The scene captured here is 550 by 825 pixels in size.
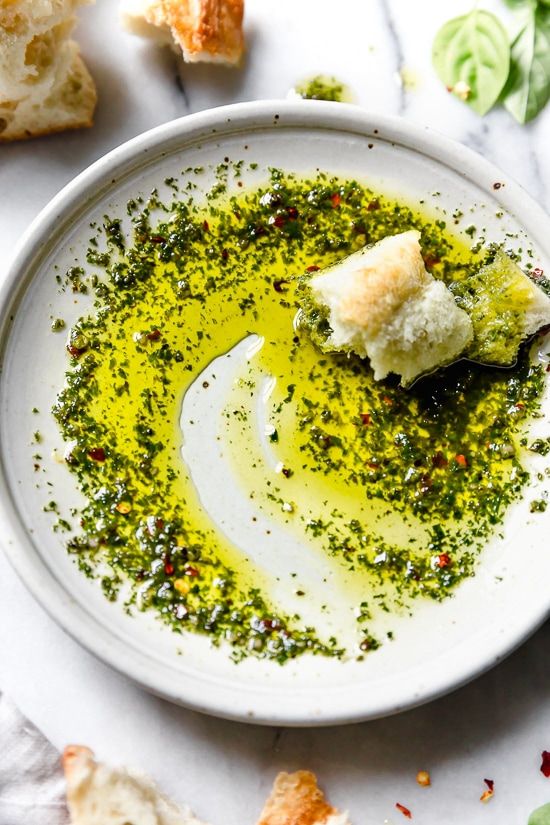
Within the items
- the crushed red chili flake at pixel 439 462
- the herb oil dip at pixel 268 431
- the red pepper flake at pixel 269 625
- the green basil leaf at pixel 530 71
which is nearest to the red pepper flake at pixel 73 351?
the herb oil dip at pixel 268 431

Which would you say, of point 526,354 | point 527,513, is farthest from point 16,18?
point 527,513

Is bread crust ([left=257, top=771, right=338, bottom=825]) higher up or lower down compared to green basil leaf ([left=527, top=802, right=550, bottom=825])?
lower down

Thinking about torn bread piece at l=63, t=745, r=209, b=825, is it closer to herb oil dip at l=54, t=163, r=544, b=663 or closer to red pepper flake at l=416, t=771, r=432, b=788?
herb oil dip at l=54, t=163, r=544, b=663

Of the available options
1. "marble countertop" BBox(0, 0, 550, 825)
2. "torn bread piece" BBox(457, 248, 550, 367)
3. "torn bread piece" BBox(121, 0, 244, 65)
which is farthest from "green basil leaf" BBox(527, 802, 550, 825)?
"torn bread piece" BBox(121, 0, 244, 65)

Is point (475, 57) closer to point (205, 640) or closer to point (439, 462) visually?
point (439, 462)

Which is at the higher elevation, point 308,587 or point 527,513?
point 527,513

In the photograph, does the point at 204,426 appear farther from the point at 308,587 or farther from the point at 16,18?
the point at 16,18
